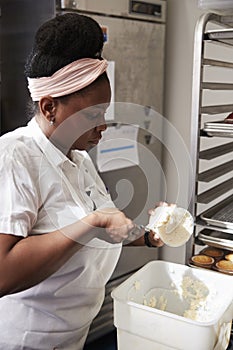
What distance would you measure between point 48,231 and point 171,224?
277mm

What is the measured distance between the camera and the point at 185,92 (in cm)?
250

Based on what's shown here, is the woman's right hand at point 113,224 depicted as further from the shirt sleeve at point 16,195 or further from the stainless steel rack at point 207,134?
the stainless steel rack at point 207,134

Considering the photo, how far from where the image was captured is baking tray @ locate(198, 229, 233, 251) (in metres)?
1.35

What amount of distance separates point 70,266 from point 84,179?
10.0 inches

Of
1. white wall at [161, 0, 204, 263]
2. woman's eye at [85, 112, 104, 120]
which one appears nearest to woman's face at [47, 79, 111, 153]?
woman's eye at [85, 112, 104, 120]

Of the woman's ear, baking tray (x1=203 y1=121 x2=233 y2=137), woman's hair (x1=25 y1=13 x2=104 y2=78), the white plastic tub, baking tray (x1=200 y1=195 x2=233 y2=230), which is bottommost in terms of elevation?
the white plastic tub

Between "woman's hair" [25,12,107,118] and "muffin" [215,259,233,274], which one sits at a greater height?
"woman's hair" [25,12,107,118]

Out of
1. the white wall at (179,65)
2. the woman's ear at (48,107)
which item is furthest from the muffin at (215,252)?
the white wall at (179,65)

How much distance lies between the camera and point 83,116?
102 centimetres

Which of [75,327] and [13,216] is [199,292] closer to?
[75,327]

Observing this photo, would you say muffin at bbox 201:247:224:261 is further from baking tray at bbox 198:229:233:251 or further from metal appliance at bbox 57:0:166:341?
metal appliance at bbox 57:0:166:341

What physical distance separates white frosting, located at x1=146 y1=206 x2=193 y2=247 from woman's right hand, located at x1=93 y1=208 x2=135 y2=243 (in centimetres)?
12

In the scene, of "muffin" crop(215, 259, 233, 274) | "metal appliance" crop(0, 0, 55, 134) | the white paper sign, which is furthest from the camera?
the white paper sign

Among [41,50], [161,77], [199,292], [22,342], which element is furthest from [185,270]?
[161,77]
